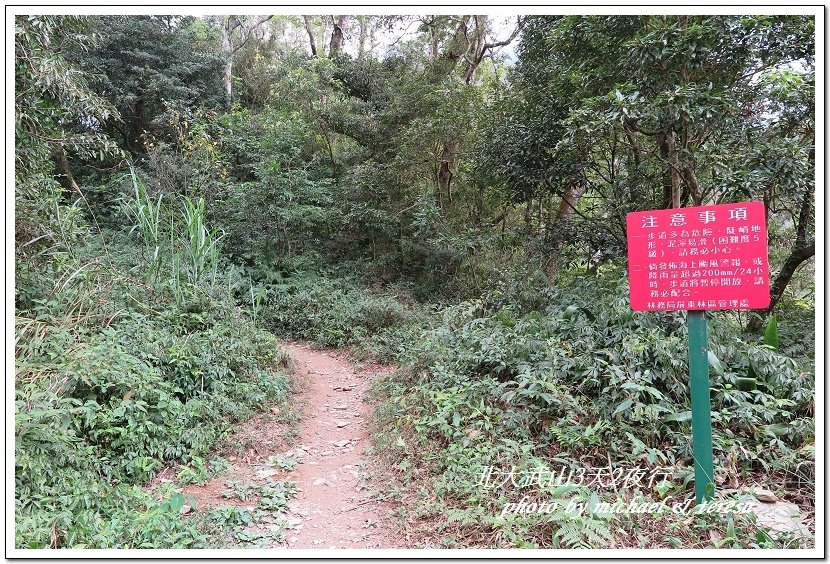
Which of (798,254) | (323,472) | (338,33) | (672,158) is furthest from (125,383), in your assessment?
(338,33)

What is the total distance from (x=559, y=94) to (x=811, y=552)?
604 cm

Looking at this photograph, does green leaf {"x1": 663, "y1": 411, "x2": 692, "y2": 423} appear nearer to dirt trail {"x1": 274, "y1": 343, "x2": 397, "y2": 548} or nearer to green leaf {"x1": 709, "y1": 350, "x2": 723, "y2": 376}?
green leaf {"x1": 709, "y1": 350, "x2": 723, "y2": 376}

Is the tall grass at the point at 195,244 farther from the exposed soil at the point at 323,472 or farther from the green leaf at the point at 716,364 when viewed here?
the green leaf at the point at 716,364

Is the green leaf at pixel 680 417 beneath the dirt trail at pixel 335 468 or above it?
above

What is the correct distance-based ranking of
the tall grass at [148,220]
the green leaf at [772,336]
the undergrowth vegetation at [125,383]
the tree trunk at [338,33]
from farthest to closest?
the tree trunk at [338,33], the tall grass at [148,220], the green leaf at [772,336], the undergrowth vegetation at [125,383]

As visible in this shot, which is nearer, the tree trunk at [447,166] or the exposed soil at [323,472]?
the exposed soil at [323,472]

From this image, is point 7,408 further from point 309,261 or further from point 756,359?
point 309,261

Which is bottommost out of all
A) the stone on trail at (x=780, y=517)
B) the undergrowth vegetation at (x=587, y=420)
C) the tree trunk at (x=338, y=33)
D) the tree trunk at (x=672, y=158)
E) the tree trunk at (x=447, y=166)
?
the stone on trail at (x=780, y=517)

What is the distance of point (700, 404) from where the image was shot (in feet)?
9.68

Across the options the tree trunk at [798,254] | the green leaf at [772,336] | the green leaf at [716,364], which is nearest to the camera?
the green leaf at [716,364]

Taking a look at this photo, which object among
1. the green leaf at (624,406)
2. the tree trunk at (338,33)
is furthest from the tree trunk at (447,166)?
the tree trunk at (338,33)

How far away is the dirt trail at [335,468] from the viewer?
10.2ft

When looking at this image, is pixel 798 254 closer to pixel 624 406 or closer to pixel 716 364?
pixel 716 364
